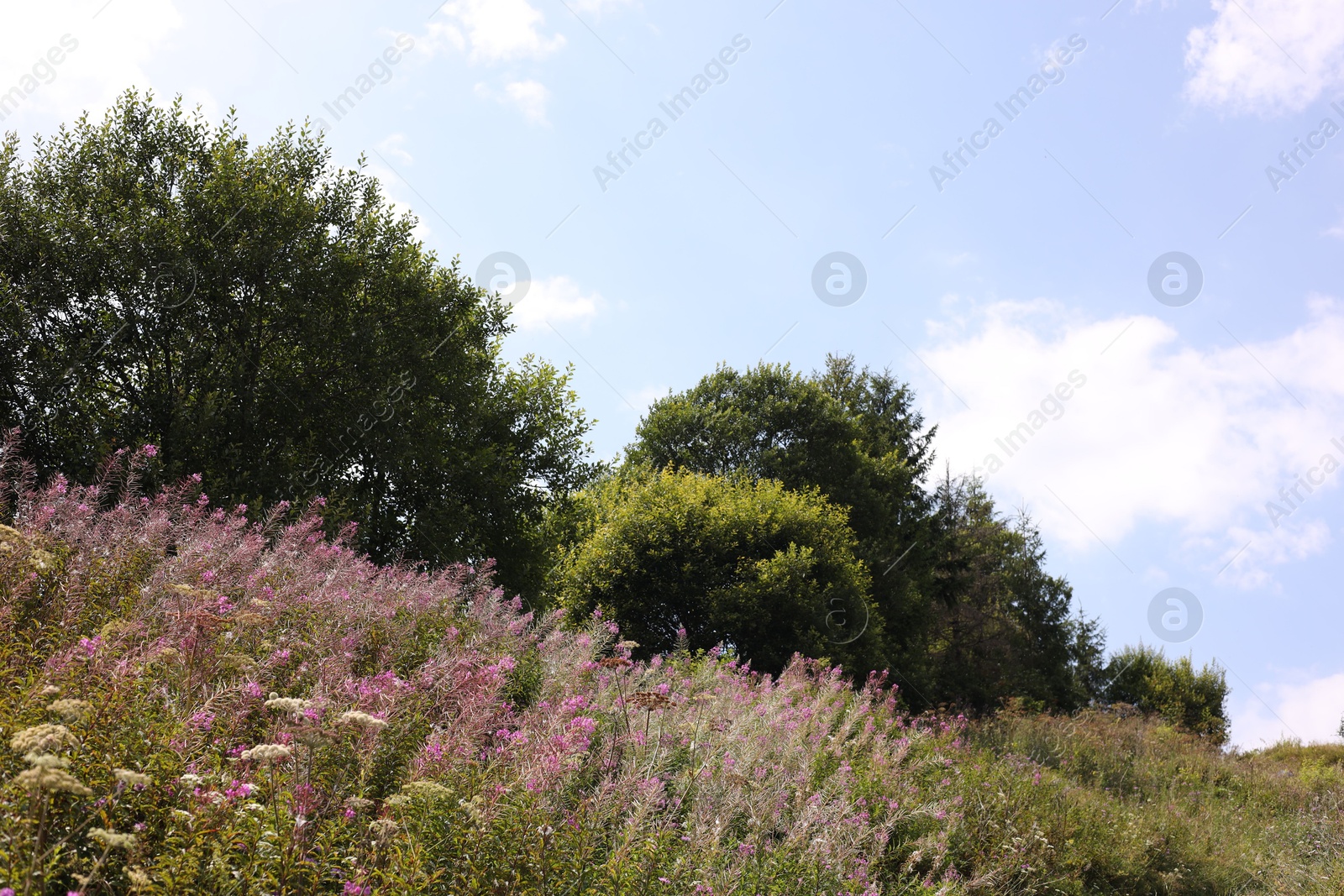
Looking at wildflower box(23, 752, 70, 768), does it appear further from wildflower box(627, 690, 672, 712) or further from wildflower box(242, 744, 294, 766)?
wildflower box(627, 690, 672, 712)

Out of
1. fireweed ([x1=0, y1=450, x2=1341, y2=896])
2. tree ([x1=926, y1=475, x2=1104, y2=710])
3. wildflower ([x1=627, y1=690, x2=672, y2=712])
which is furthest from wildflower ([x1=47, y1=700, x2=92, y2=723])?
tree ([x1=926, y1=475, x2=1104, y2=710])

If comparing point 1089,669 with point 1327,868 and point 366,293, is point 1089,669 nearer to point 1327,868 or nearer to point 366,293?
point 1327,868

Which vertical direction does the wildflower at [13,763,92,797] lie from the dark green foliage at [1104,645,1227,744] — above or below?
below

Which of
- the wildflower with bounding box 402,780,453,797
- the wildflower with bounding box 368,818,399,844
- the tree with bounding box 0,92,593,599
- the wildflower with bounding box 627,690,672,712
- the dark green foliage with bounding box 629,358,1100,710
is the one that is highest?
the dark green foliage with bounding box 629,358,1100,710

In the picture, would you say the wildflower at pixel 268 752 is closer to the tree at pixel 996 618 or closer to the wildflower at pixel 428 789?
the wildflower at pixel 428 789

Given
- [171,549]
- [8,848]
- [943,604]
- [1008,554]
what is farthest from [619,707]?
[1008,554]

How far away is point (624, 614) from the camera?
16.8 m

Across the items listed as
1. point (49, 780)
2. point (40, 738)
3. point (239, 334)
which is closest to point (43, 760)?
point (49, 780)

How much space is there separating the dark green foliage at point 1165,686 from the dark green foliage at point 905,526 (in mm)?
1594

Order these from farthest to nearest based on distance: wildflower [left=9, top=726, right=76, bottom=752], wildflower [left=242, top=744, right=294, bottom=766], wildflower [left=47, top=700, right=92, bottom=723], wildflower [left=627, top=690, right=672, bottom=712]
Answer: wildflower [left=627, top=690, right=672, bottom=712]
wildflower [left=242, top=744, right=294, bottom=766]
wildflower [left=47, top=700, right=92, bottom=723]
wildflower [left=9, top=726, right=76, bottom=752]

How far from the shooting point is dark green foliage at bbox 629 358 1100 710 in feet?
79.3

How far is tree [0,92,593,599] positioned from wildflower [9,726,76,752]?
10485 millimetres

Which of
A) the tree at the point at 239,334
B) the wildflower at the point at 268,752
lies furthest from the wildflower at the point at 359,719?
the tree at the point at 239,334

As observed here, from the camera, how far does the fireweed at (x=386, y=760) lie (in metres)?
2.79
